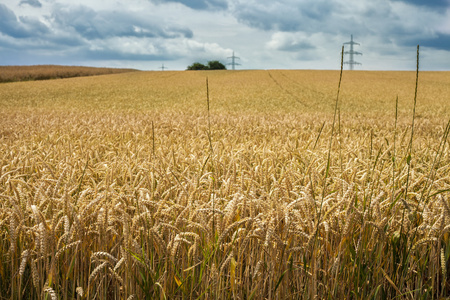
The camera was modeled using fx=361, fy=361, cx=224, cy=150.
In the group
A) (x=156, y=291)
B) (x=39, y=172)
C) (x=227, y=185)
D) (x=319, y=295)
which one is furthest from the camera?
(x=39, y=172)

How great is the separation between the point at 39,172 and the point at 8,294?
1.59 m

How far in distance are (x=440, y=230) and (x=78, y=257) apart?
7.44ft

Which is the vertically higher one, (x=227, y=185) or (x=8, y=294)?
(x=227, y=185)

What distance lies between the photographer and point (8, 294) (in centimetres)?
218

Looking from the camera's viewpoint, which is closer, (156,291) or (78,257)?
(156,291)

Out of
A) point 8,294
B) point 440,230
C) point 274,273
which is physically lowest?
point 8,294

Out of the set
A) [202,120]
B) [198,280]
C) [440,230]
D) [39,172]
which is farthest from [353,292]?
[202,120]

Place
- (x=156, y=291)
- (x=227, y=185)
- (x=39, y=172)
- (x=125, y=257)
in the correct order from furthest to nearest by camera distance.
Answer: (x=39, y=172) < (x=227, y=185) < (x=156, y=291) < (x=125, y=257)

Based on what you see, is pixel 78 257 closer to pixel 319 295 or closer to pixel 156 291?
pixel 156 291

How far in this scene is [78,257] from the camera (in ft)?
7.14

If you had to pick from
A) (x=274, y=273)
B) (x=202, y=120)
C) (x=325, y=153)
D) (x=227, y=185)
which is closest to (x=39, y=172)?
(x=227, y=185)

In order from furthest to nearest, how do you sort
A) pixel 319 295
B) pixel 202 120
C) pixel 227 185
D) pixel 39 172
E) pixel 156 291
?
1. pixel 202 120
2. pixel 39 172
3. pixel 227 185
4. pixel 319 295
5. pixel 156 291

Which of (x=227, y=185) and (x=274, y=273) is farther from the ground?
(x=227, y=185)

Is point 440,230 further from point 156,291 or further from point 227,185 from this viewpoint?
point 156,291
